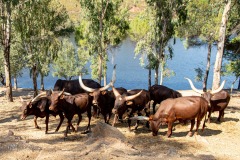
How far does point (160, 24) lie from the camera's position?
82.4 feet

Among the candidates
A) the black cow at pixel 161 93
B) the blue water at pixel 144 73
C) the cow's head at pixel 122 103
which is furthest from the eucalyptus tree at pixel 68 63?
the cow's head at pixel 122 103

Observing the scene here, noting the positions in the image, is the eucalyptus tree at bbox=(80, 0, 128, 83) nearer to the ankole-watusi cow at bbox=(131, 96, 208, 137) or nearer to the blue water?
the ankole-watusi cow at bbox=(131, 96, 208, 137)

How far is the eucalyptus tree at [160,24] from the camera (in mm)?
23766

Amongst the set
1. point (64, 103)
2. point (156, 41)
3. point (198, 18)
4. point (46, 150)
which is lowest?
point (46, 150)

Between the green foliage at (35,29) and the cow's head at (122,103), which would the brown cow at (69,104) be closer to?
the cow's head at (122,103)

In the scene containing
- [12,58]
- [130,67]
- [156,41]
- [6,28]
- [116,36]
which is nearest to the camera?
[6,28]

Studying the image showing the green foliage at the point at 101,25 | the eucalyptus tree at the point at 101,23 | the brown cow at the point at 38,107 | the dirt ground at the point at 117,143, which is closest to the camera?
the dirt ground at the point at 117,143

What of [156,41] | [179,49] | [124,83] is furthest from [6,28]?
[179,49]

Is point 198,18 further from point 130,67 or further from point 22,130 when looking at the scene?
point 130,67

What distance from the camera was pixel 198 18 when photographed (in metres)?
26.6

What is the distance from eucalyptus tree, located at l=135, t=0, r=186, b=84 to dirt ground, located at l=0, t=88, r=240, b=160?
11746 millimetres

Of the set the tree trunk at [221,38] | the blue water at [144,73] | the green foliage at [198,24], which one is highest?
the green foliage at [198,24]

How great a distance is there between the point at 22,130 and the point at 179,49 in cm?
6456

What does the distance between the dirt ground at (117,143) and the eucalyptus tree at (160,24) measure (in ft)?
38.5
